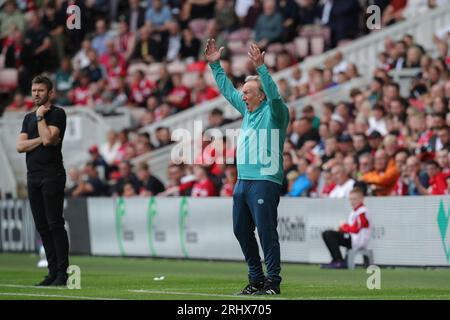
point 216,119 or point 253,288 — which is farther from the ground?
point 216,119

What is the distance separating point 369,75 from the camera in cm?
2577

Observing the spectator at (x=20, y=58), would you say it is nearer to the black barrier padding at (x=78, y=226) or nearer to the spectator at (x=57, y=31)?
the spectator at (x=57, y=31)

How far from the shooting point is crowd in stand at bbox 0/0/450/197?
2083 centimetres

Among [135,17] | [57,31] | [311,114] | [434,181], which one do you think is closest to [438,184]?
[434,181]

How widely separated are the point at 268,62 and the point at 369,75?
3585mm

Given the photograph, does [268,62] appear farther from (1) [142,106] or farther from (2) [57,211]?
(2) [57,211]

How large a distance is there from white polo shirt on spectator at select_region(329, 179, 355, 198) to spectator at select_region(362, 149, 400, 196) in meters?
0.26

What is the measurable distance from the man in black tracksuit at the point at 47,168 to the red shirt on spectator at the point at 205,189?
346 inches

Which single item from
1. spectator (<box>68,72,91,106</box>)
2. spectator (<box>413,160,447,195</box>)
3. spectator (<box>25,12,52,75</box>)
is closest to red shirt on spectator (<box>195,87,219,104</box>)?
spectator (<box>68,72,91,106</box>)

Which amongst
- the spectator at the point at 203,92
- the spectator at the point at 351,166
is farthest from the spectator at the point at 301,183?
the spectator at the point at 203,92

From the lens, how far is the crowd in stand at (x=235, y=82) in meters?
20.8

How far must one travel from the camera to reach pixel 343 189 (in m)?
20.5

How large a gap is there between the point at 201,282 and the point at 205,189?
7.58 meters

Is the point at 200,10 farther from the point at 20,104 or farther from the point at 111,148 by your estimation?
the point at 111,148
